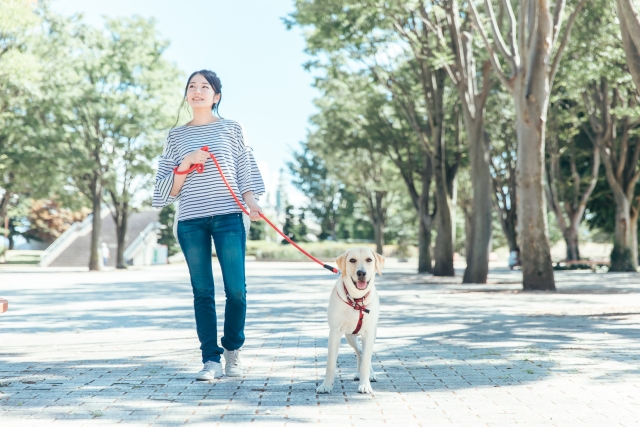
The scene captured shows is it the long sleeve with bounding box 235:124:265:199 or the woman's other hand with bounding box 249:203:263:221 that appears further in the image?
the long sleeve with bounding box 235:124:265:199

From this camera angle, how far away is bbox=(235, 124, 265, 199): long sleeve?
5848 mm

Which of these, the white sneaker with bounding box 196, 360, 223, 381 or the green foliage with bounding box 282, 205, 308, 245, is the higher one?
the green foliage with bounding box 282, 205, 308, 245

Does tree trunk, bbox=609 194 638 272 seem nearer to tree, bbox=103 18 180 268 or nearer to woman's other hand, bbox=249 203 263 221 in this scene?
tree, bbox=103 18 180 268

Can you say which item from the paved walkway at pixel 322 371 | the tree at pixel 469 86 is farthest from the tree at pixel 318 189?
the paved walkway at pixel 322 371

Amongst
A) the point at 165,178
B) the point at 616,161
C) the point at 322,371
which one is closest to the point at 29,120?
the point at 616,161

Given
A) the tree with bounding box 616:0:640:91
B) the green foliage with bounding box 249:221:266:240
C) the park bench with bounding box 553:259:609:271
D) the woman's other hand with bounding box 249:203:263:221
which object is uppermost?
the tree with bounding box 616:0:640:91

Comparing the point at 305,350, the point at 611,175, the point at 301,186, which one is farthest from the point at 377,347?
the point at 301,186

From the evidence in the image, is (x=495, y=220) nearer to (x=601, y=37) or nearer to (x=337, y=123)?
(x=337, y=123)

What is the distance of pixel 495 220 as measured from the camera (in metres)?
66.4

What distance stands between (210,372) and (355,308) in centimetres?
128

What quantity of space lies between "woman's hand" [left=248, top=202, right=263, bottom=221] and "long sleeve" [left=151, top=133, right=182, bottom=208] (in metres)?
0.59

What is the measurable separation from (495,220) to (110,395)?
208 feet

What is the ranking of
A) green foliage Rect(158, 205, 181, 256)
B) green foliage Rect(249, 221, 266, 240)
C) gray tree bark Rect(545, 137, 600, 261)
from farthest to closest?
green foliage Rect(249, 221, 266, 240) < green foliage Rect(158, 205, 181, 256) < gray tree bark Rect(545, 137, 600, 261)

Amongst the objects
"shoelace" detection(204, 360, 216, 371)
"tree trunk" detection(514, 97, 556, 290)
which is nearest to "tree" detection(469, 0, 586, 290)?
"tree trunk" detection(514, 97, 556, 290)
